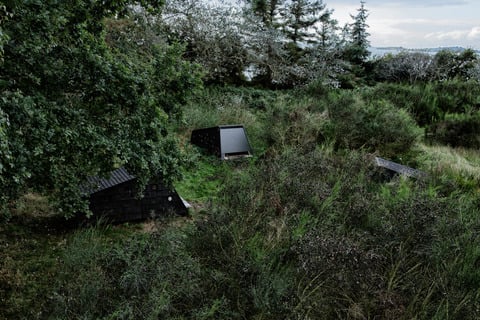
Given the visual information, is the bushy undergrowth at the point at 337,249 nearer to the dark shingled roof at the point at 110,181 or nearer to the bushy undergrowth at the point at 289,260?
the bushy undergrowth at the point at 289,260

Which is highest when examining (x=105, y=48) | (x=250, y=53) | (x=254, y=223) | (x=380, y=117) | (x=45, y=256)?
(x=250, y=53)

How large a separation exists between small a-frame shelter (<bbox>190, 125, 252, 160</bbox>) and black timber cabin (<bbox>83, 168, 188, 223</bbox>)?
8.54ft

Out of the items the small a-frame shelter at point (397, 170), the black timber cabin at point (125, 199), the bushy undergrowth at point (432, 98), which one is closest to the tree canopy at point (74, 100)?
the black timber cabin at point (125, 199)

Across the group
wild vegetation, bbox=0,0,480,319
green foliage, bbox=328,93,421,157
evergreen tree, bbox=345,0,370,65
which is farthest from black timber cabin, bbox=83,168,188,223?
evergreen tree, bbox=345,0,370,65

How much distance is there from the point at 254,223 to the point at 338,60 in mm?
11880

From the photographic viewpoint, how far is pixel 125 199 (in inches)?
161

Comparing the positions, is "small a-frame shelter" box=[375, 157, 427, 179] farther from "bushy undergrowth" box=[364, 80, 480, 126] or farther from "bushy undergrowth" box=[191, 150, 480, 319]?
"bushy undergrowth" box=[364, 80, 480, 126]

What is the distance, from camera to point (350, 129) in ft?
22.9

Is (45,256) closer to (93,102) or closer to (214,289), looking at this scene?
(93,102)

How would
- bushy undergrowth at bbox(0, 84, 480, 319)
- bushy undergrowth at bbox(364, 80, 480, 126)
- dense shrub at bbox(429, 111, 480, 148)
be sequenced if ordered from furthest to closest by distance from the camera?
1. bushy undergrowth at bbox(364, 80, 480, 126)
2. dense shrub at bbox(429, 111, 480, 148)
3. bushy undergrowth at bbox(0, 84, 480, 319)

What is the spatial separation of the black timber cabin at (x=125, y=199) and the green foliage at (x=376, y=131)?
362 cm

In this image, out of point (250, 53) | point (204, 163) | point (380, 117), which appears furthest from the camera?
point (250, 53)

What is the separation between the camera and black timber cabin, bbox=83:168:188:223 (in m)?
3.95

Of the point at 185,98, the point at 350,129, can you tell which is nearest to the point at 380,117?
the point at 350,129
